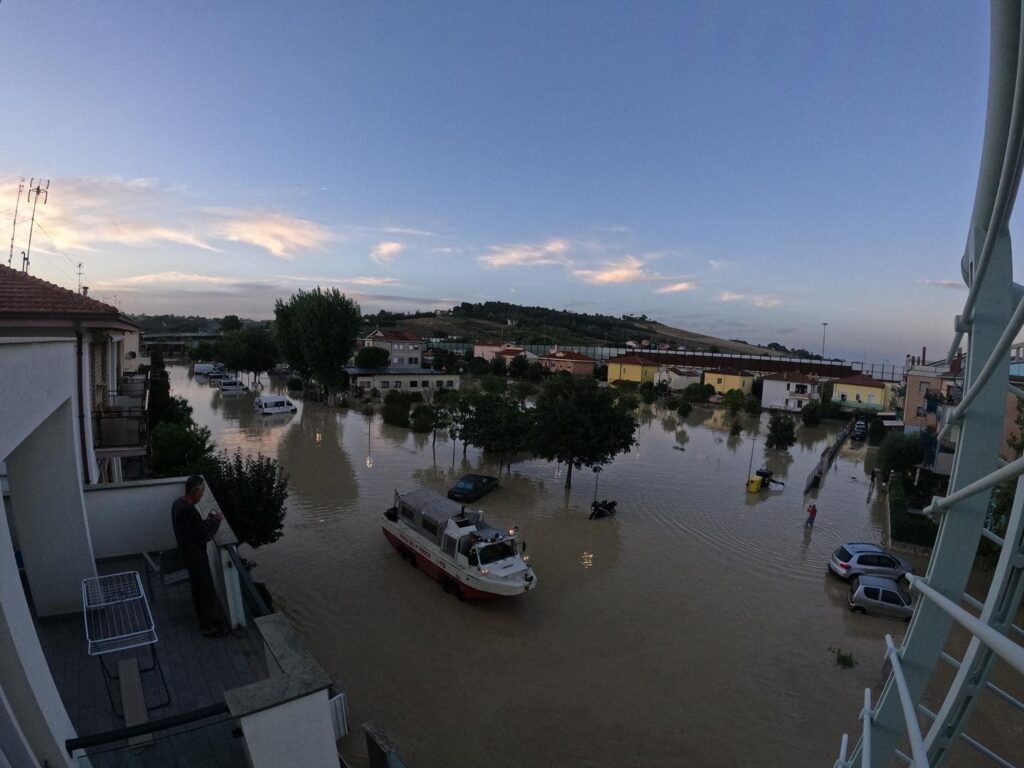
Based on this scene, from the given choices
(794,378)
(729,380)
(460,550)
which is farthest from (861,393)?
(460,550)

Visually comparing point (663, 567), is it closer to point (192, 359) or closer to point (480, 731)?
point (480, 731)

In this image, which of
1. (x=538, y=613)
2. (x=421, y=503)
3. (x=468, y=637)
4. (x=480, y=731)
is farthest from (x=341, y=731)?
(x=421, y=503)

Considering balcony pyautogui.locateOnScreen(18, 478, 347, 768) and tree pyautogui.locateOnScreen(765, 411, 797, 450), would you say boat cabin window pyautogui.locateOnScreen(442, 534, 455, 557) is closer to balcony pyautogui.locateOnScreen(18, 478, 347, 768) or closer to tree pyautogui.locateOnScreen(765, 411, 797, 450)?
balcony pyautogui.locateOnScreen(18, 478, 347, 768)

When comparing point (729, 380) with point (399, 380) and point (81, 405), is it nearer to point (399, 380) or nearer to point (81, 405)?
point (399, 380)

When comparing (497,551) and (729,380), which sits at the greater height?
(729,380)

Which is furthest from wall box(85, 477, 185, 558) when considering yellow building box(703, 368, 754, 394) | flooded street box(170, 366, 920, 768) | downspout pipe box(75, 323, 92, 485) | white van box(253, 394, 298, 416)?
yellow building box(703, 368, 754, 394)
